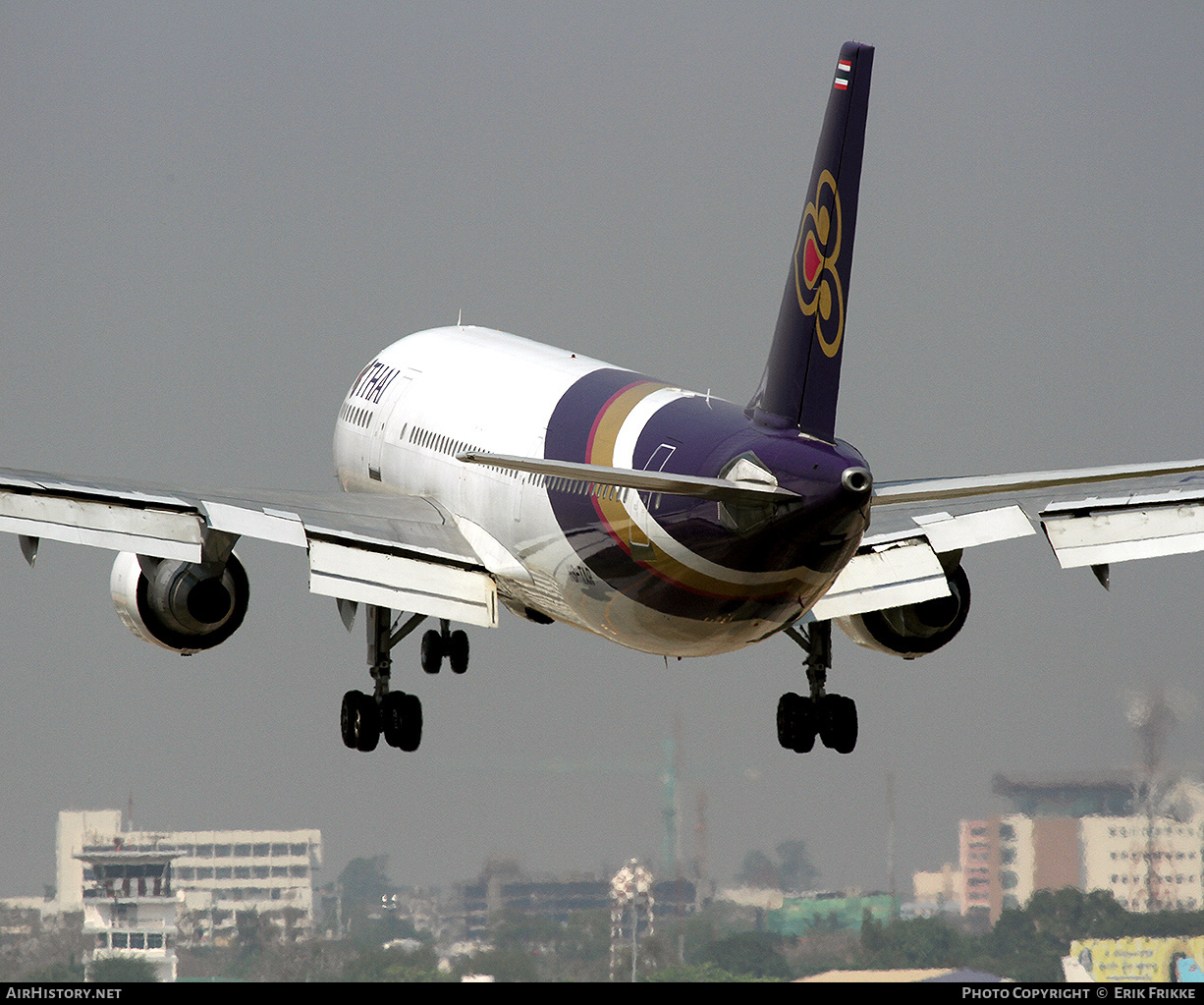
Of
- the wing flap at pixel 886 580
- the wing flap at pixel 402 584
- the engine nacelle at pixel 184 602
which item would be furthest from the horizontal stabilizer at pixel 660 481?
the engine nacelle at pixel 184 602

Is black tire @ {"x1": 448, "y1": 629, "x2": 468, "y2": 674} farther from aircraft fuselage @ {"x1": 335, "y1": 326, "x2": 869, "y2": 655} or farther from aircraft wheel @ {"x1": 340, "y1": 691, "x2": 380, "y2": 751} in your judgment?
aircraft wheel @ {"x1": 340, "y1": 691, "x2": 380, "y2": 751}

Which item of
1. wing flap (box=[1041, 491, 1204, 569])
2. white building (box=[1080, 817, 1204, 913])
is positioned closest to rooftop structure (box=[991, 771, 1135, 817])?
white building (box=[1080, 817, 1204, 913])

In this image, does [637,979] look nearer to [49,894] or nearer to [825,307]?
[49,894]

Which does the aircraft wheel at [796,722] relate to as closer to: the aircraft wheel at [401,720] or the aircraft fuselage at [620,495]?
the aircraft fuselage at [620,495]

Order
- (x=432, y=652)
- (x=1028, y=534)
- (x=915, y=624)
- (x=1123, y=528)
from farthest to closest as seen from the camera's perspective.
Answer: (x=432, y=652)
(x=915, y=624)
(x=1028, y=534)
(x=1123, y=528)

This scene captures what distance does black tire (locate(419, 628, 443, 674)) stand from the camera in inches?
1590

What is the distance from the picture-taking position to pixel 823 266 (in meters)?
24.8

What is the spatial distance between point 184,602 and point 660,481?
10.5 m

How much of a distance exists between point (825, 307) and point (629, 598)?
4834 mm

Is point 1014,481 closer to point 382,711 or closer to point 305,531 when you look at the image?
point 305,531

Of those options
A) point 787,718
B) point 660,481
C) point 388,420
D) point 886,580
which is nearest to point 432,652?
point 388,420

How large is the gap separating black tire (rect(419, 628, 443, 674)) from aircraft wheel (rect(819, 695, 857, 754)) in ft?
32.1

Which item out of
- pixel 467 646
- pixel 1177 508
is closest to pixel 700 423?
pixel 1177 508

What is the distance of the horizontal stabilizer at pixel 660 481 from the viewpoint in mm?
21250
